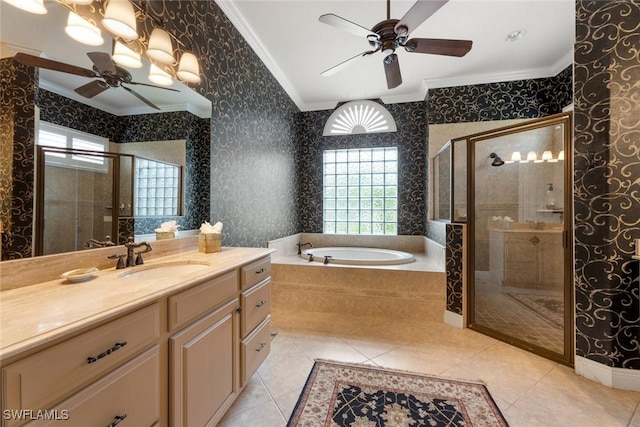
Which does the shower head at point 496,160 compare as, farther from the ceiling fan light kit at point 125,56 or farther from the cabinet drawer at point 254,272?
the ceiling fan light kit at point 125,56

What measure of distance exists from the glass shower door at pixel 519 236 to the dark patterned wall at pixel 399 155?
123 centimetres

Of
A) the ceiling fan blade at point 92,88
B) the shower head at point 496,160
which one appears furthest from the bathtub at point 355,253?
the ceiling fan blade at point 92,88

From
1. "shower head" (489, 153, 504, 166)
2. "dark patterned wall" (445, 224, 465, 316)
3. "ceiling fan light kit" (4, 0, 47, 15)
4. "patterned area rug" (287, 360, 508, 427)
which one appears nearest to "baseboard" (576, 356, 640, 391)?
"patterned area rug" (287, 360, 508, 427)

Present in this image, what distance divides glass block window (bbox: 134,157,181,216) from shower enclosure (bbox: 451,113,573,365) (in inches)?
104

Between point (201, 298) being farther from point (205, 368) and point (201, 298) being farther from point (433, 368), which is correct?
point (433, 368)

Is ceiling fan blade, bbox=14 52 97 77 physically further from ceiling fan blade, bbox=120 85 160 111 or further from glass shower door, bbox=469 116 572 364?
glass shower door, bbox=469 116 572 364

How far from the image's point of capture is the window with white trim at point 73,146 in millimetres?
1052

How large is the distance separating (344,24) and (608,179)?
2039 millimetres

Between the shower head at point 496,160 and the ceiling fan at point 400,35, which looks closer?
the ceiling fan at point 400,35

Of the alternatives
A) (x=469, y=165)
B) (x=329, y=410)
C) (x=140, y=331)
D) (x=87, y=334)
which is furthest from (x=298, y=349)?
(x=469, y=165)

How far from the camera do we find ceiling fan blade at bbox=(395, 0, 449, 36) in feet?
4.75

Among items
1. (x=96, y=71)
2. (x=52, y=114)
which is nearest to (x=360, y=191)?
(x=96, y=71)

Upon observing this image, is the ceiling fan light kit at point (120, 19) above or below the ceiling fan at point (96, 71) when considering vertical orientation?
above

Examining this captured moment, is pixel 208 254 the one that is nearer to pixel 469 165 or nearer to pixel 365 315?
pixel 365 315
